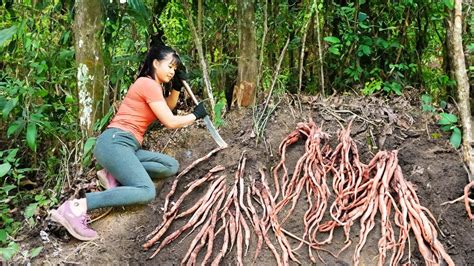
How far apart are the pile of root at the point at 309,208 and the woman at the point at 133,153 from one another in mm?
226

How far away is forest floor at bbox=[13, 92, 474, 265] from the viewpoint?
3.64 m

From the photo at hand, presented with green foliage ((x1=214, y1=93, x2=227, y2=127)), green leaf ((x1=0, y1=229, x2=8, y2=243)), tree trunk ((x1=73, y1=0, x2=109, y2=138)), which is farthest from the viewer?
green foliage ((x1=214, y1=93, x2=227, y2=127))

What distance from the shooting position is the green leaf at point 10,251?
11.0ft

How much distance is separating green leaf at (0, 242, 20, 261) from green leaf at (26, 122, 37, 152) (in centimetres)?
85

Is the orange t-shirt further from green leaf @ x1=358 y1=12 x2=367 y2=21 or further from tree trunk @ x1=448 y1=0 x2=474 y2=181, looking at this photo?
tree trunk @ x1=448 y1=0 x2=474 y2=181

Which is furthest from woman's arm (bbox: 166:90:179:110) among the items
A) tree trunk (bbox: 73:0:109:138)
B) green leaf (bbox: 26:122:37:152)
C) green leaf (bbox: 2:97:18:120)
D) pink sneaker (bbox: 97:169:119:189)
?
green leaf (bbox: 2:97:18:120)

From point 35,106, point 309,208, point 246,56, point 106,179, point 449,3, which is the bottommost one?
point 309,208

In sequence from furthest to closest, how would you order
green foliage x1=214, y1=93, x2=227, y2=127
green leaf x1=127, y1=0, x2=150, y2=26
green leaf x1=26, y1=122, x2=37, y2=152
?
green foliage x1=214, y1=93, x2=227, y2=127
green leaf x1=26, y1=122, x2=37, y2=152
green leaf x1=127, y1=0, x2=150, y2=26

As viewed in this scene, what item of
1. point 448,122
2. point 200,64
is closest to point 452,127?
point 448,122

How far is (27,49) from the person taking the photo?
4879 mm

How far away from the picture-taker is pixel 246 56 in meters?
4.54

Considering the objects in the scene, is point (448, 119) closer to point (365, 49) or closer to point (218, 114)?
point (365, 49)

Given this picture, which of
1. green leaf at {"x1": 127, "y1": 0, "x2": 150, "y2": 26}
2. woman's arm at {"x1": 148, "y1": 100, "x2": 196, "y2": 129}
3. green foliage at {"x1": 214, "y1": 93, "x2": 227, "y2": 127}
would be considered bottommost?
green foliage at {"x1": 214, "y1": 93, "x2": 227, "y2": 127}

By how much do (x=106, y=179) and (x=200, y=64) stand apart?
4.46ft
